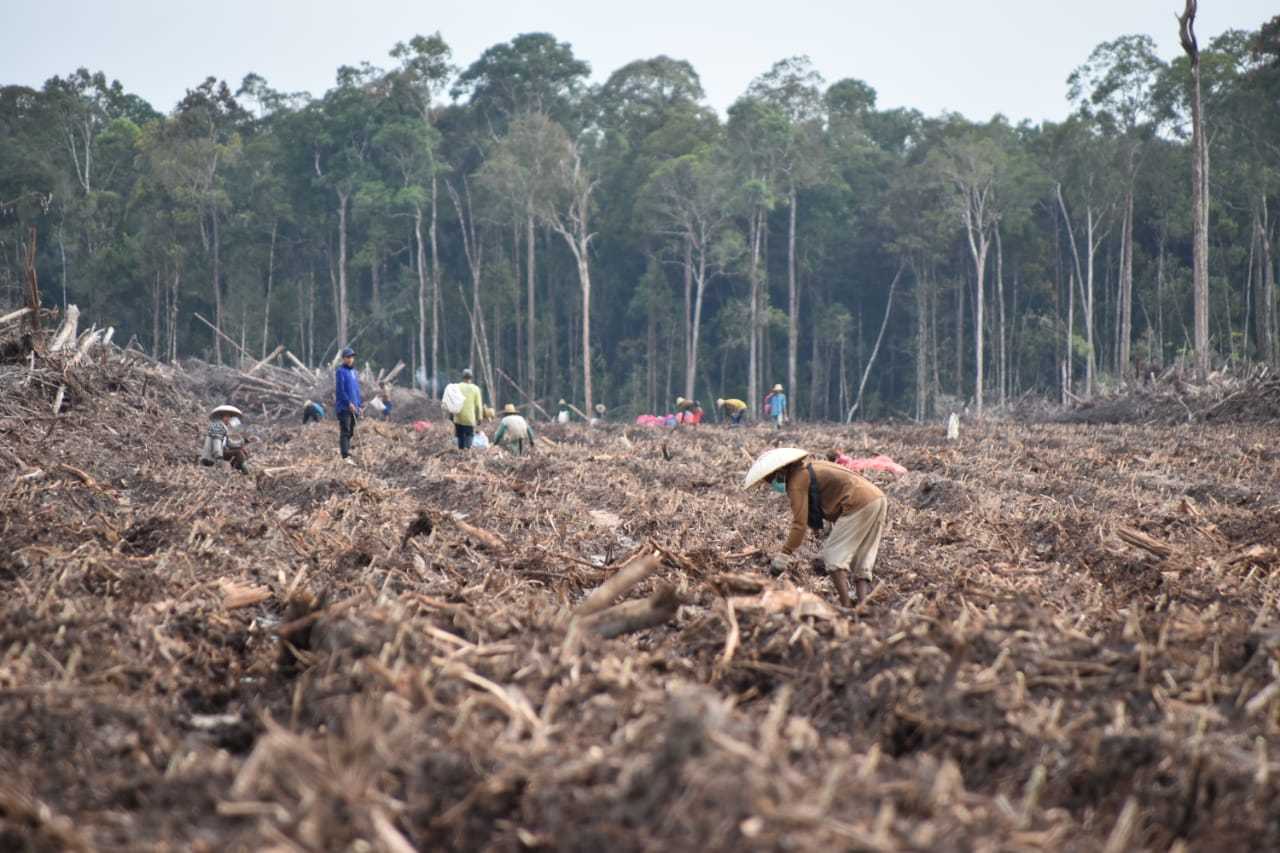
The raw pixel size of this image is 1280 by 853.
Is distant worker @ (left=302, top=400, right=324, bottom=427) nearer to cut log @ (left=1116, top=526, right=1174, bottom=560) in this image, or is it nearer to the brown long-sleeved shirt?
the brown long-sleeved shirt

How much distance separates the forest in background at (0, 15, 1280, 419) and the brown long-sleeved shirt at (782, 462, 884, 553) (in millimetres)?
36668

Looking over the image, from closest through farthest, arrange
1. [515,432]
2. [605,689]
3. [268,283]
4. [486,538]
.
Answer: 1. [605,689]
2. [486,538]
3. [515,432]
4. [268,283]

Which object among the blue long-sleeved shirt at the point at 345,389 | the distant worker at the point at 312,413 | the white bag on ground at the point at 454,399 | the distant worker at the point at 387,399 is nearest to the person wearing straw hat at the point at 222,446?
the blue long-sleeved shirt at the point at 345,389

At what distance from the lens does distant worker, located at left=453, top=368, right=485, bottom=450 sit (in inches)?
620

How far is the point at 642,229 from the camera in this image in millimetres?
49188

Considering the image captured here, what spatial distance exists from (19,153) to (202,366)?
2645 cm

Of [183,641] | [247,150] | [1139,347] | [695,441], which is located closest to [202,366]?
[695,441]

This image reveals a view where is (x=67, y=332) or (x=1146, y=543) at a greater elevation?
(x=67, y=332)

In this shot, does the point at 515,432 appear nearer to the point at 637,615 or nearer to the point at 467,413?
the point at 467,413

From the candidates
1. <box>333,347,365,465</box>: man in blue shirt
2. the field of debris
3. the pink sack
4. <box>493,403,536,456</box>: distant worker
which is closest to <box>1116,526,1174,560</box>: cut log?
the field of debris

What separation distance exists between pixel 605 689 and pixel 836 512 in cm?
372

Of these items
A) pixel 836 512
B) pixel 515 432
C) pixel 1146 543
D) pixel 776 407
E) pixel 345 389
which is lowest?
pixel 776 407

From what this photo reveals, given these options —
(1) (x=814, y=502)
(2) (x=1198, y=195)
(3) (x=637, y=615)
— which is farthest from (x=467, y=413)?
(2) (x=1198, y=195)

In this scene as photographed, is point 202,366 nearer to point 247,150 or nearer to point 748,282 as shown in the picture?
point 247,150
